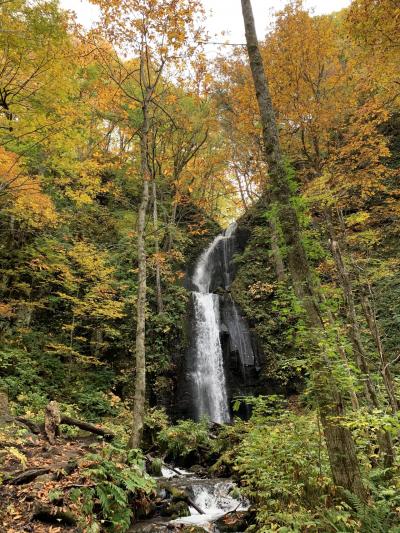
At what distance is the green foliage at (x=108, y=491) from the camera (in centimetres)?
452

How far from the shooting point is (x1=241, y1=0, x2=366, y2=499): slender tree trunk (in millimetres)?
4039

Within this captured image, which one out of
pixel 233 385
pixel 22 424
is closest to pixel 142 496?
pixel 22 424

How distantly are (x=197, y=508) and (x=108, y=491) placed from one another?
271 centimetres

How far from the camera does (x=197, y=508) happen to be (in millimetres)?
6758

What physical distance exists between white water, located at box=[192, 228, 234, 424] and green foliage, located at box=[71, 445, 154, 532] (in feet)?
25.5

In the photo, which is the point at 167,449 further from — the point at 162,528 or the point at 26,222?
the point at 26,222

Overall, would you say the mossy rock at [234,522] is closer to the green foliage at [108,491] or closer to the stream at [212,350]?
the stream at [212,350]

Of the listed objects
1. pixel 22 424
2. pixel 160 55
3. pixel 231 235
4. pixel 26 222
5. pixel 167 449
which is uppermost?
pixel 160 55

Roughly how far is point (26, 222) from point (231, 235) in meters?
13.0

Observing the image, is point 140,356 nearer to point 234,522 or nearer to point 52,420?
point 52,420

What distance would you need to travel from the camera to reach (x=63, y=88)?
884 cm

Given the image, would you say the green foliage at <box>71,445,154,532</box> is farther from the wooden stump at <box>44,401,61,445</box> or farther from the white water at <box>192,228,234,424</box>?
the white water at <box>192,228,234,424</box>

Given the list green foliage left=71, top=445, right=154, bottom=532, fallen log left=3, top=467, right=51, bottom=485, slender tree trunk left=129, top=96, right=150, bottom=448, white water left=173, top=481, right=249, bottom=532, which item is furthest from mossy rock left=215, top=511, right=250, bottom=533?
fallen log left=3, top=467, right=51, bottom=485

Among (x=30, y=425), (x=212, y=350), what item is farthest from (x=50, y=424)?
(x=212, y=350)
